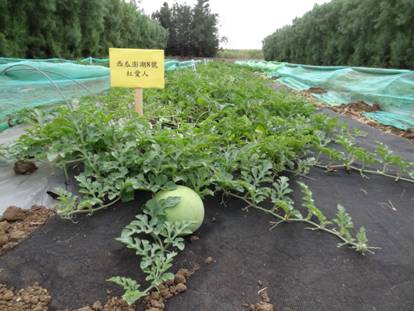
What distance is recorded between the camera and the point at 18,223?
1840 mm

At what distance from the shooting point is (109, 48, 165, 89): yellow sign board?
2922 mm

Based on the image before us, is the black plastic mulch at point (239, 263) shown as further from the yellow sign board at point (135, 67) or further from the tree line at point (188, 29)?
the tree line at point (188, 29)

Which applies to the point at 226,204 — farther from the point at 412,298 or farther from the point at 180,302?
the point at 412,298

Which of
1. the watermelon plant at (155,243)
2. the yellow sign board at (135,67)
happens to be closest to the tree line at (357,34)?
the yellow sign board at (135,67)

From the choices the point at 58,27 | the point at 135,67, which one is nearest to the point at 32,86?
the point at 135,67

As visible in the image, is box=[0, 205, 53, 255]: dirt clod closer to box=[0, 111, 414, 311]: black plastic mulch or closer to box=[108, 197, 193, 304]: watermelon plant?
box=[0, 111, 414, 311]: black plastic mulch

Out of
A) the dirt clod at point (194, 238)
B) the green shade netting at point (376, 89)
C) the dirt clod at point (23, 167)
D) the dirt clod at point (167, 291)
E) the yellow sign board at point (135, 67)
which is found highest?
the yellow sign board at point (135, 67)

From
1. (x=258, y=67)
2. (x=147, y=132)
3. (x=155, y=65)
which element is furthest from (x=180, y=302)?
(x=258, y=67)

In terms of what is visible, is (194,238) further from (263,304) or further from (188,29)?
(188,29)

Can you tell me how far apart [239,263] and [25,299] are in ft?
3.04

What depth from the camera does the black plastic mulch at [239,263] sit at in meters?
1.44

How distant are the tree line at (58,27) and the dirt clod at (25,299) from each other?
308 inches

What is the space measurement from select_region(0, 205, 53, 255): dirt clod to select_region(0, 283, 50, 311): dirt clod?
1.04 feet

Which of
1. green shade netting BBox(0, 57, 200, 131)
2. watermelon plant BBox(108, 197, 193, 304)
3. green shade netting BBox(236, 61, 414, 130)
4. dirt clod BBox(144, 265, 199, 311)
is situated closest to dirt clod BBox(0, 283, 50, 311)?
watermelon plant BBox(108, 197, 193, 304)
